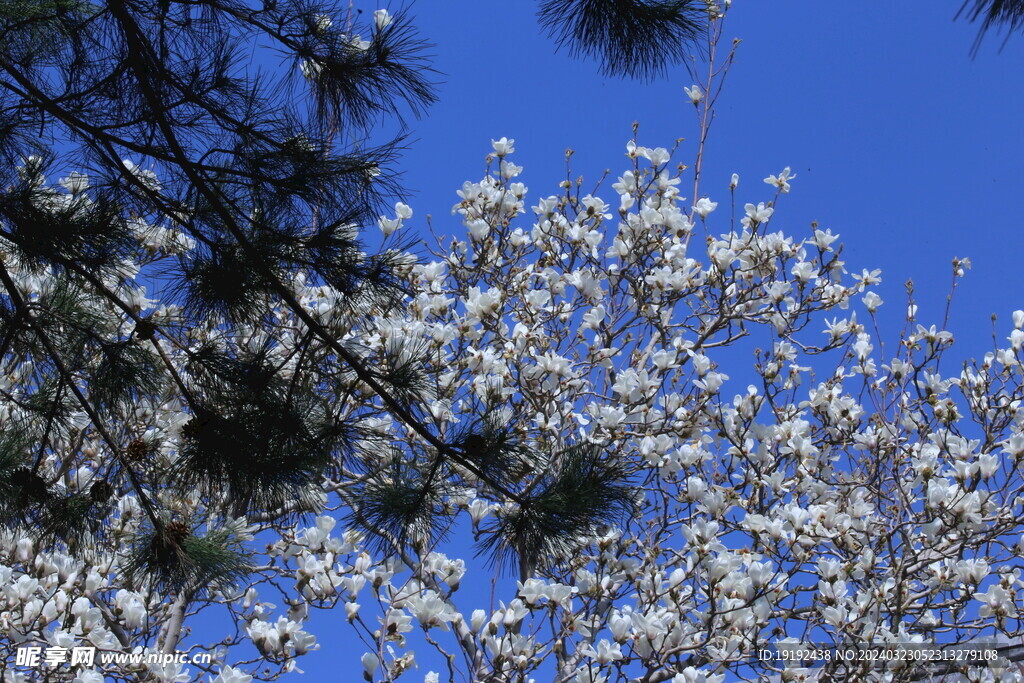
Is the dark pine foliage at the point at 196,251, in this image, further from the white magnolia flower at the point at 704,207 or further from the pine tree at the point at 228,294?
the white magnolia flower at the point at 704,207

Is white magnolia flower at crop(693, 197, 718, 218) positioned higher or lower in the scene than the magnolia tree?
higher

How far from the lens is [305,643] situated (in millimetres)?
3365

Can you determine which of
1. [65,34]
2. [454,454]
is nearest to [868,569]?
[454,454]

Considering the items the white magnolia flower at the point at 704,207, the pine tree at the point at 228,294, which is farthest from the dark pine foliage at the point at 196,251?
the white magnolia flower at the point at 704,207

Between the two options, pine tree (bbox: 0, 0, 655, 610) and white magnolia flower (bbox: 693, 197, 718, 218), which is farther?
white magnolia flower (bbox: 693, 197, 718, 218)

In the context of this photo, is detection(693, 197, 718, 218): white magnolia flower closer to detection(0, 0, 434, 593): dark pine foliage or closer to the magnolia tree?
the magnolia tree

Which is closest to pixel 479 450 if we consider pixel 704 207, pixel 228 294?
pixel 228 294

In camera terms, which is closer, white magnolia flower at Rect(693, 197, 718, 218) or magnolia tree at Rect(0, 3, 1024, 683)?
magnolia tree at Rect(0, 3, 1024, 683)

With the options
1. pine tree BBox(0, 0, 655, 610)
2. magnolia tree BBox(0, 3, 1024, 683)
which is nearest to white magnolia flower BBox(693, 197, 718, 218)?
magnolia tree BBox(0, 3, 1024, 683)

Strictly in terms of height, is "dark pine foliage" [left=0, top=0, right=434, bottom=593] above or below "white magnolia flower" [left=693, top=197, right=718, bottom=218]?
below

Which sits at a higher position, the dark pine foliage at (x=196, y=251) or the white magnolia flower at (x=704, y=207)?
the white magnolia flower at (x=704, y=207)

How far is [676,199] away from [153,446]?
2.63m

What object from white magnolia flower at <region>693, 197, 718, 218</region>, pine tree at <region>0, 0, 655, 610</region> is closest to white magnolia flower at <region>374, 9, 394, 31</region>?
pine tree at <region>0, 0, 655, 610</region>

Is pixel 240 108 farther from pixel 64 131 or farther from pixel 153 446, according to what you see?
pixel 153 446
